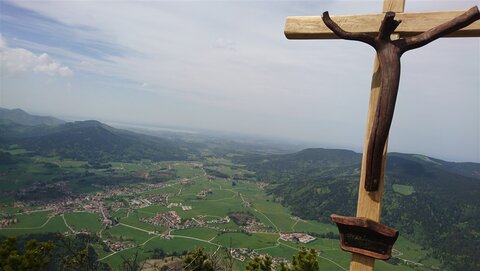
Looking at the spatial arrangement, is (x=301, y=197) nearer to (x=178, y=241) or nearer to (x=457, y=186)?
(x=457, y=186)

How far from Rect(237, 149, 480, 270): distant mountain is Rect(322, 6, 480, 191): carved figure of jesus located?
77.6 meters

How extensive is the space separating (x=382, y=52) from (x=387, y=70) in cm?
16

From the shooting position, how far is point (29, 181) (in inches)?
3447

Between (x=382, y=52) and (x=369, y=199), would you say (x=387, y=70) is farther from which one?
(x=369, y=199)

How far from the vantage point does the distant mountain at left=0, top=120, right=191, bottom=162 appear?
460ft

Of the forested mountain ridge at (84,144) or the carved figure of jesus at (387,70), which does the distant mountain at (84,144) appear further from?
the carved figure of jesus at (387,70)

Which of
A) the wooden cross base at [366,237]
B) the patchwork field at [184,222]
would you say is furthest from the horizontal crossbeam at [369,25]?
the patchwork field at [184,222]

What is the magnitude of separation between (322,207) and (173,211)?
44.9m

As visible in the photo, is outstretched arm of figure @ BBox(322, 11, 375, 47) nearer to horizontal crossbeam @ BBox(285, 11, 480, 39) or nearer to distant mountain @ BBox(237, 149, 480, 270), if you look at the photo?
horizontal crossbeam @ BBox(285, 11, 480, 39)

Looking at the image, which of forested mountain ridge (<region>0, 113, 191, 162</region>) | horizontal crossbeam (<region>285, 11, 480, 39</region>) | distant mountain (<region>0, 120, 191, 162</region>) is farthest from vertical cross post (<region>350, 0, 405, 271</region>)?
distant mountain (<region>0, 120, 191, 162</region>)

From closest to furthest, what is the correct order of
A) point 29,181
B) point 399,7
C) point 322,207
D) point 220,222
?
point 399,7 → point 220,222 → point 29,181 → point 322,207

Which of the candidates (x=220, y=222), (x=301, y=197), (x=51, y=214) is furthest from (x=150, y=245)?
(x=301, y=197)

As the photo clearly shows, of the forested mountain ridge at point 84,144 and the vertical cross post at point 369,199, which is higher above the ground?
the vertical cross post at point 369,199

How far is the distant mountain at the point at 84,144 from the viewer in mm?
140250
